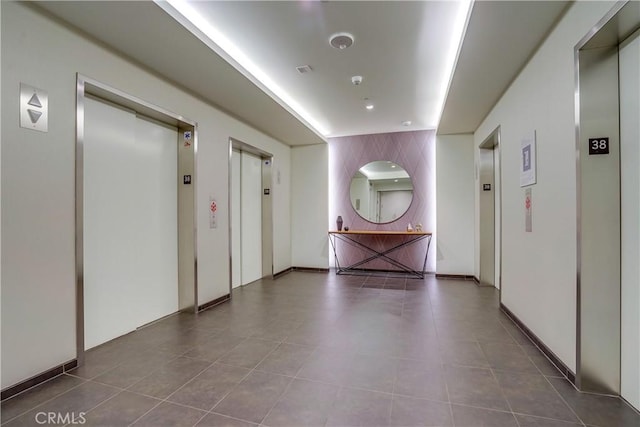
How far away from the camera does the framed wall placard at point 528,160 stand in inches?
Result: 106

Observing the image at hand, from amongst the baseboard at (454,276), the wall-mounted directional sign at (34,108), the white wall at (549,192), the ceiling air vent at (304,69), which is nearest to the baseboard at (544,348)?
the white wall at (549,192)

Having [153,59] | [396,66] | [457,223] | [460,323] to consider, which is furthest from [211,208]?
[457,223]

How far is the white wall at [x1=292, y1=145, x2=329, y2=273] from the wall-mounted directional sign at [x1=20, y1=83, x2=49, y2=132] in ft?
15.2

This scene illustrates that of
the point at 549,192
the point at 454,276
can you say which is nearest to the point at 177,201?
the point at 549,192

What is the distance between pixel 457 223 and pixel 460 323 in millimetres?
2703

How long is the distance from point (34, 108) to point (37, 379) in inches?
75.5

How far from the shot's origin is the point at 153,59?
281 cm

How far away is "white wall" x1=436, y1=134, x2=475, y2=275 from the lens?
18.0 ft

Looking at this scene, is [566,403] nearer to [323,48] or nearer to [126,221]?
[323,48]

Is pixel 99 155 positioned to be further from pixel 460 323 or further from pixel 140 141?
pixel 460 323

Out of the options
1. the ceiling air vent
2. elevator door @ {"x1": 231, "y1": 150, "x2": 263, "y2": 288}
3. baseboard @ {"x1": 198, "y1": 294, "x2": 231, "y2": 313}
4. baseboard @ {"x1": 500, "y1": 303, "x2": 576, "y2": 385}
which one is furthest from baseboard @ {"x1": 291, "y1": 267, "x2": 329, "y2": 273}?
the ceiling air vent

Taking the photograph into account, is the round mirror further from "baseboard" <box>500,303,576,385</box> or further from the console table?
"baseboard" <box>500,303,576,385</box>

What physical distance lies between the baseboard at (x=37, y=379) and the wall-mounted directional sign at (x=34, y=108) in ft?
5.75

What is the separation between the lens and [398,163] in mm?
6051
